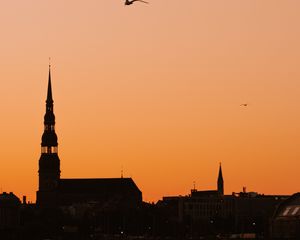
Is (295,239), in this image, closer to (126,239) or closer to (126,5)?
(126,239)

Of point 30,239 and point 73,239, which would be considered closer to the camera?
point 73,239

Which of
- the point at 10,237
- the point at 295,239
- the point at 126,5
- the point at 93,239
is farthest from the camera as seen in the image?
the point at 10,237

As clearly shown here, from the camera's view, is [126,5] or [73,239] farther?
[73,239]

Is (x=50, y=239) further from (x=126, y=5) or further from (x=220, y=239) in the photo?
(x=126, y=5)

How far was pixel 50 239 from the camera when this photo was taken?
633 ft

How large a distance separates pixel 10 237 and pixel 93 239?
61.5 feet

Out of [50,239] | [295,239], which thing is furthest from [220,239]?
[50,239]

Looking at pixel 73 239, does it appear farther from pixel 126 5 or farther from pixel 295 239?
pixel 126 5

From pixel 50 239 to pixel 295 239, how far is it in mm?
37610

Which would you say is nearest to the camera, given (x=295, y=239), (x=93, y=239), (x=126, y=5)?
(x=126, y=5)

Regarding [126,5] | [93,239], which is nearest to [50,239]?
[93,239]

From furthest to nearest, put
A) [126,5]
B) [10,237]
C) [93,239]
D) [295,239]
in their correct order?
[10,237] → [93,239] → [295,239] → [126,5]

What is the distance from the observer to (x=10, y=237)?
193 metres

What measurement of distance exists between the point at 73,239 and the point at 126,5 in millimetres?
69388
